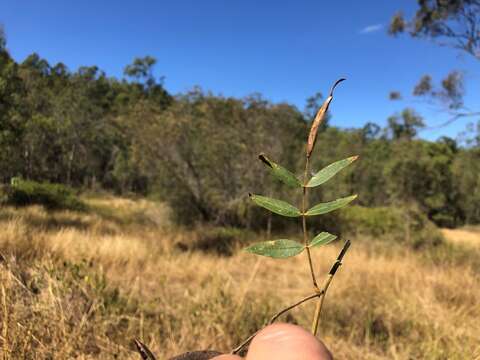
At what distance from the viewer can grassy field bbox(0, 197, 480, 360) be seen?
49.6 inches

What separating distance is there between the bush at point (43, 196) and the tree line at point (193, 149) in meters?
0.74

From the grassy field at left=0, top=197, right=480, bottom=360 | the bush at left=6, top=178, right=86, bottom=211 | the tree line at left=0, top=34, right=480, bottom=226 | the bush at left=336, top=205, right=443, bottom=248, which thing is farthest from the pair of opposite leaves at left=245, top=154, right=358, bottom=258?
the bush at left=336, top=205, right=443, bottom=248

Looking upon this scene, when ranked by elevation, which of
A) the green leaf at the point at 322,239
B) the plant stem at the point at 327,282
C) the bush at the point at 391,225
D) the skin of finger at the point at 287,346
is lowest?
the bush at the point at 391,225

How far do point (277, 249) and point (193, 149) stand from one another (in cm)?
1025

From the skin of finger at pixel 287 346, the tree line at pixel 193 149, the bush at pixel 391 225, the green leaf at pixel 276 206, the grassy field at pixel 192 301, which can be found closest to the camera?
the skin of finger at pixel 287 346

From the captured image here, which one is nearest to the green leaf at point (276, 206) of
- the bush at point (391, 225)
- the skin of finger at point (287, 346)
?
the skin of finger at point (287, 346)

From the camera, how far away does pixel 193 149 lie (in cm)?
1050

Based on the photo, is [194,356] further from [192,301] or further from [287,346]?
[192,301]

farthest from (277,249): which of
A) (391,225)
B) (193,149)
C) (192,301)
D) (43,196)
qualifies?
(391,225)

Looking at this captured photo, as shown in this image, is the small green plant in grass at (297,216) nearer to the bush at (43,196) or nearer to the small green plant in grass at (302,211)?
the small green plant in grass at (302,211)

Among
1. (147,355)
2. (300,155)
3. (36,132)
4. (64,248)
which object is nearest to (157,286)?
(64,248)

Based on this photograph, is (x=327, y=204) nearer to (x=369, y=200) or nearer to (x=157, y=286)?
(x=157, y=286)

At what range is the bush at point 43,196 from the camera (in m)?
10.9

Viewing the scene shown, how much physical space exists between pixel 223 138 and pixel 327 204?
1021cm
